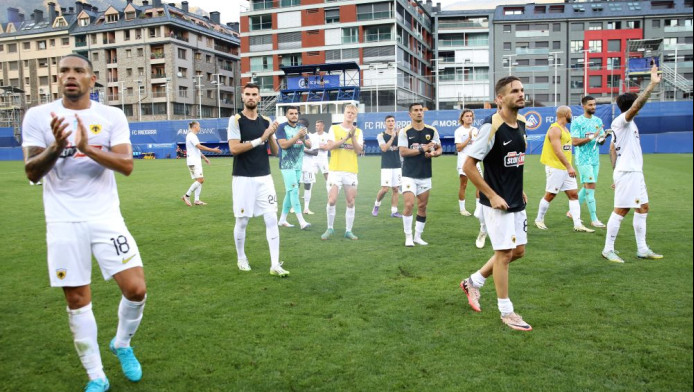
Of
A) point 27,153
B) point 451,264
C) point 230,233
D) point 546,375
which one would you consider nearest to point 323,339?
point 546,375

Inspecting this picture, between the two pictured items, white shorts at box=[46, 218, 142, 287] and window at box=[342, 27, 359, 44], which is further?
window at box=[342, 27, 359, 44]

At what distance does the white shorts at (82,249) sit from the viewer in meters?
3.54

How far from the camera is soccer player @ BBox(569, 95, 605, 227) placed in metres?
9.38

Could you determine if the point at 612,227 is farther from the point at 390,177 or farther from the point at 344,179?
the point at 390,177

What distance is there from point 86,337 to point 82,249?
626 millimetres

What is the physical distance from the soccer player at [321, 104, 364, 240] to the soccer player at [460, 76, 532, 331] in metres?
4.51

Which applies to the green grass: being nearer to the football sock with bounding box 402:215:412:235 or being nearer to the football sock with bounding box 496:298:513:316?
the football sock with bounding box 496:298:513:316

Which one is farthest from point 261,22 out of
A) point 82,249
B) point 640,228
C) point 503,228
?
point 82,249

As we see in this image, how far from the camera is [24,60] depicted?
4.40m

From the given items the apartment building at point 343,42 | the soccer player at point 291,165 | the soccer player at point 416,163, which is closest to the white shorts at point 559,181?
the soccer player at point 416,163

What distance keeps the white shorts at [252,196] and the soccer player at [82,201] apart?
3208mm

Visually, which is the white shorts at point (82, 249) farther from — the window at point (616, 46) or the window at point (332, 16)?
the window at point (332, 16)

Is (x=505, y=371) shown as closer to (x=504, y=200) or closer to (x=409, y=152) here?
(x=504, y=200)

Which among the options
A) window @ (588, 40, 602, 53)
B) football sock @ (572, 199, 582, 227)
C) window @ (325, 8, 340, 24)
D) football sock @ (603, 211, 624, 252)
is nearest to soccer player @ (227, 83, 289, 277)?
football sock @ (603, 211, 624, 252)
